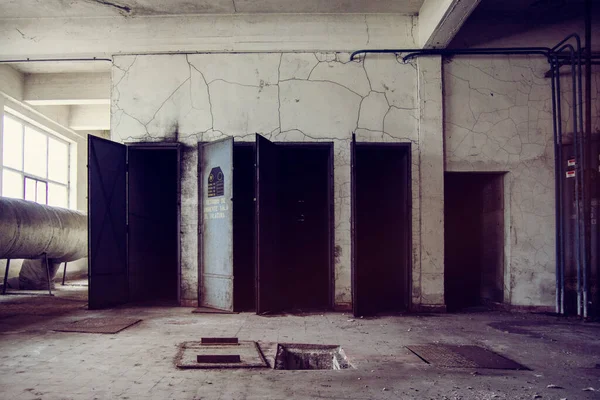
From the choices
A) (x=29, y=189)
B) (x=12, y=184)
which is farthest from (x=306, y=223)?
(x=29, y=189)

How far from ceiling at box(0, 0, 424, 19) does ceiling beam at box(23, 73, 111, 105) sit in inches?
96.7

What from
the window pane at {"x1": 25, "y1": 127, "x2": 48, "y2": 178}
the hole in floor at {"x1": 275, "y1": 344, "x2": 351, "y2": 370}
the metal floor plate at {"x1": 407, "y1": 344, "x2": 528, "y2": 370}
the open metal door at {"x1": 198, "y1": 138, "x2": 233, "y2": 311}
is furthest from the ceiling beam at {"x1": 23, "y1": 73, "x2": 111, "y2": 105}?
the metal floor plate at {"x1": 407, "y1": 344, "x2": 528, "y2": 370}

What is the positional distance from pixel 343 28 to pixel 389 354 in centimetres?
489

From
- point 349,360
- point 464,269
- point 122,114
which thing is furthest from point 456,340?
point 122,114

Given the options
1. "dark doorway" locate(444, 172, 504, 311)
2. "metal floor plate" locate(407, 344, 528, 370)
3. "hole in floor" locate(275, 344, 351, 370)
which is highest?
"dark doorway" locate(444, 172, 504, 311)

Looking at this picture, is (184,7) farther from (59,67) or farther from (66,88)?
(66,88)

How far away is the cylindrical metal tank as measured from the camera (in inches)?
276

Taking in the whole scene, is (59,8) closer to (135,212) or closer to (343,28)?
(135,212)

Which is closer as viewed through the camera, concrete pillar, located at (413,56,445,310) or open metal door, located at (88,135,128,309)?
open metal door, located at (88,135,128,309)

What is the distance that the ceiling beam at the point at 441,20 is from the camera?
5.48m

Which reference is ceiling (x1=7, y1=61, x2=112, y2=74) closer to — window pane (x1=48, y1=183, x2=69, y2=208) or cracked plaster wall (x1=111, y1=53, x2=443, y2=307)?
cracked plaster wall (x1=111, y1=53, x2=443, y2=307)

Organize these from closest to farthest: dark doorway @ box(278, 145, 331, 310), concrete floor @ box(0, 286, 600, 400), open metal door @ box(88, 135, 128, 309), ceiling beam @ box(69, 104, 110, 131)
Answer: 1. concrete floor @ box(0, 286, 600, 400)
2. open metal door @ box(88, 135, 128, 309)
3. dark doorway @ box(278, 145, 331, 310)
4. ceiling beam @ box(69, 104, 110, 131)

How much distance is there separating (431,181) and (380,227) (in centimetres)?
134

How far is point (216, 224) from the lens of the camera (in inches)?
254
